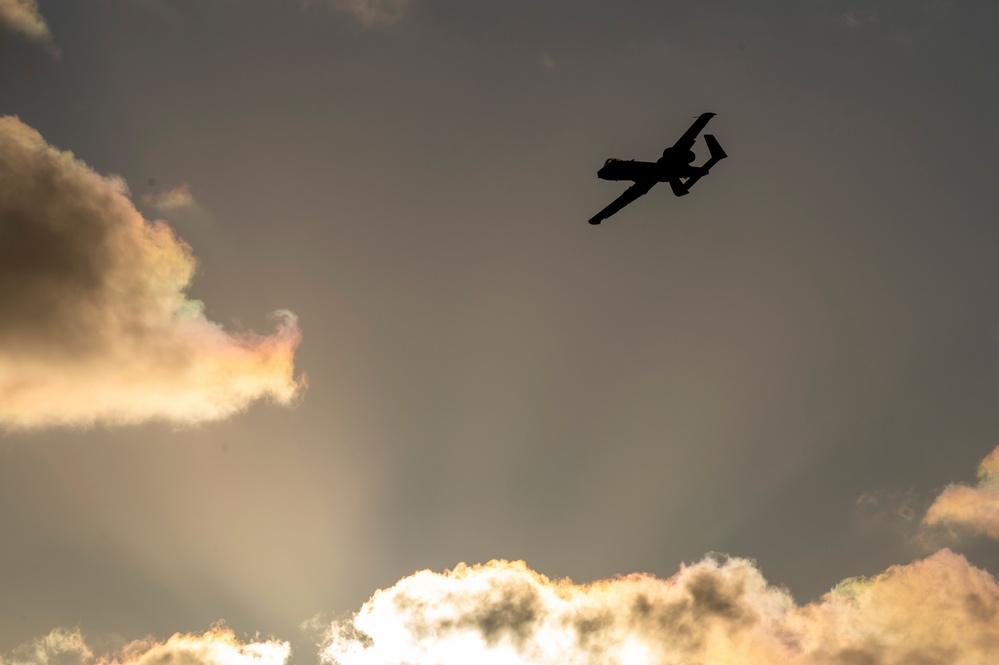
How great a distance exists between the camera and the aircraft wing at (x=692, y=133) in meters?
61.3

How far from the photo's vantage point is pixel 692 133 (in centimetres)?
6294

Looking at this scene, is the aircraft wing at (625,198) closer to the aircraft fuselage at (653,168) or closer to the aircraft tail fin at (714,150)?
the aircraft fuselage at (653,168)

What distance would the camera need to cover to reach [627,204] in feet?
221

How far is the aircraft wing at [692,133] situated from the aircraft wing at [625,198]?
3571 millimetres

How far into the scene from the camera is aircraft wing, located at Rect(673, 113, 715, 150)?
61281 mm

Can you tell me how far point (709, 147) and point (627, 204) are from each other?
8.62 m

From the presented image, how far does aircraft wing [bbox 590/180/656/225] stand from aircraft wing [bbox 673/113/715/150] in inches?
141

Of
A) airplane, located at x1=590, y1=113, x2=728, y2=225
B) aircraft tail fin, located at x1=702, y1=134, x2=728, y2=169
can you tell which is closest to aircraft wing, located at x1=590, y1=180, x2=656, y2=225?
airplane, located at x1=590, y1=113, x2=728, y2=225

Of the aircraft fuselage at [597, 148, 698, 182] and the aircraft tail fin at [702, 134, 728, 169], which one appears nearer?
the aircraft fuselage at [597, 148, 698, 182]

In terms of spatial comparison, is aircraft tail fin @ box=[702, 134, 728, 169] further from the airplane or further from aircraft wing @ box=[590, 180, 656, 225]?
aircraft wing @ box=[590, 180, 656, 225]

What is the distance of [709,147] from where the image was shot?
68062 millimetres

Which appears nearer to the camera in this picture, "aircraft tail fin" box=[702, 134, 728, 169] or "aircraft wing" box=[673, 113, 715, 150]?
"aircraft wing" box=[673, 113, 715, 150]

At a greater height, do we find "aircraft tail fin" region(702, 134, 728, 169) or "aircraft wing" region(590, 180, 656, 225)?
"aircraft tail fin" region(702, 134, 728, 169)

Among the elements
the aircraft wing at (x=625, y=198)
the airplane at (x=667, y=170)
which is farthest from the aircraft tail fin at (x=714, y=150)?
the aircraft wing at (x=625, y=198)
